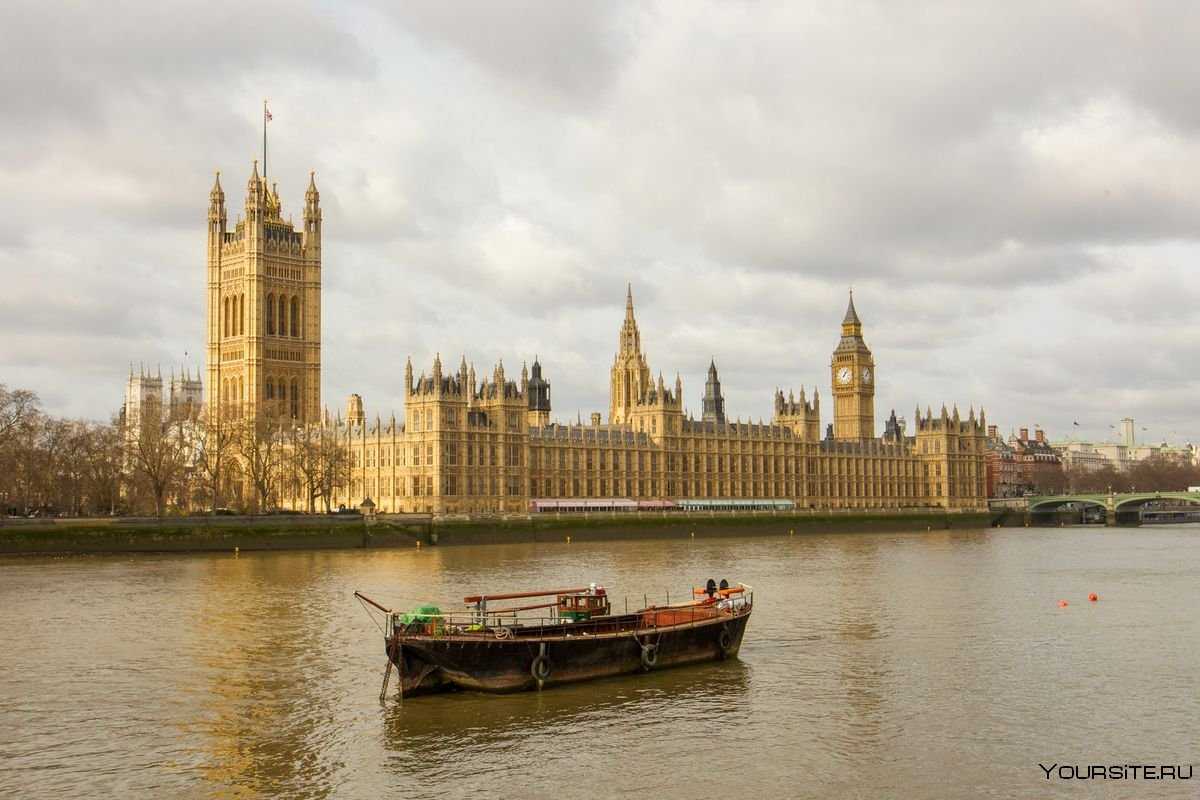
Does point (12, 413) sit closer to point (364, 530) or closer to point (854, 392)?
point (364, 530)

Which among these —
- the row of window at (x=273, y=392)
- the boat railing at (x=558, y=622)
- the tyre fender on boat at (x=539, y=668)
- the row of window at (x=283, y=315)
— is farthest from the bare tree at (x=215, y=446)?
the tyre fender on boat at (x=539, y=668)

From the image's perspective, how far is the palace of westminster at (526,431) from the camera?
125 meters

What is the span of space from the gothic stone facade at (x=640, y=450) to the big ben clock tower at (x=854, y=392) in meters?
0.19

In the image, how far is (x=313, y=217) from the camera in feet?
533

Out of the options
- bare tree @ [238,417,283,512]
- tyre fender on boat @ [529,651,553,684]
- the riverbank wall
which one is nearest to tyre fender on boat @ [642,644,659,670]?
tyre fender on boat @ [529,651,553,684]

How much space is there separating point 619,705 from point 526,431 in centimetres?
9947

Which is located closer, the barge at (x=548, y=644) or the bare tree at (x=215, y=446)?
the barge at (x=548, y=644)

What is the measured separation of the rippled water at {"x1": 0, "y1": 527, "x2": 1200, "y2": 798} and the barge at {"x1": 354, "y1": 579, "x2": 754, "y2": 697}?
611 millimetres

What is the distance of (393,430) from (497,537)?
2490cm

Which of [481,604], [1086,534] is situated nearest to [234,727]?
[481,604]

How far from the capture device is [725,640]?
3997 centimetres

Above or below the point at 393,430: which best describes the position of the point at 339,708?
below

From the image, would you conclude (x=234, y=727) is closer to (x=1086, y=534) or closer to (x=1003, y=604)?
(x=1003, y=604)

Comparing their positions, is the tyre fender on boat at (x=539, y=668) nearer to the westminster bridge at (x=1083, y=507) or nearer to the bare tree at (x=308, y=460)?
the bare tree at (x=308, y=460)
